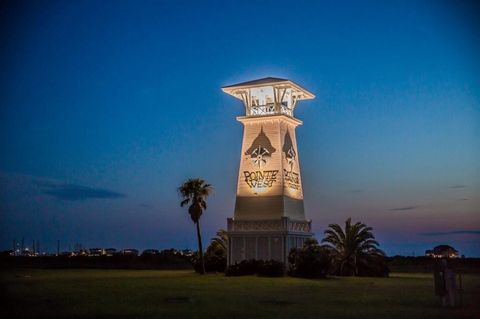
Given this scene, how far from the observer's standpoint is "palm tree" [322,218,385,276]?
59594mm

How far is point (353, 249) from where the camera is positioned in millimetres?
59781

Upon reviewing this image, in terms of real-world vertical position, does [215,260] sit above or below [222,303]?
above

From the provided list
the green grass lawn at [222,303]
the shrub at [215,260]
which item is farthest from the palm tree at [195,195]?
the green grass lawn at [222,303]

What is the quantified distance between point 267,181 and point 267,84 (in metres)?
8.24

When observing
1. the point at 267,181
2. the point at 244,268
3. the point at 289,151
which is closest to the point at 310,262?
the point at 244,268

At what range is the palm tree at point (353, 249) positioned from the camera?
59.6 metres

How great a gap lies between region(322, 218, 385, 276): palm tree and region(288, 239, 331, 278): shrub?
6616 mm

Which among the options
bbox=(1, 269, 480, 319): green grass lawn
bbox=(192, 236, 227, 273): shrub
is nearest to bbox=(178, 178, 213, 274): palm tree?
bbox=(192, 236, 227, 273): shrub

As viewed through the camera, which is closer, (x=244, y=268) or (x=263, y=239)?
(x=244, y=268)

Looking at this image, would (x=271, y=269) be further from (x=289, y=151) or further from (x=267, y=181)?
(x=289, y=151)

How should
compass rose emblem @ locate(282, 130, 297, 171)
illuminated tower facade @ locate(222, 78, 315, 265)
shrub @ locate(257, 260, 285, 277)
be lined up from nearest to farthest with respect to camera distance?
1. shrub @ locate(257, 260, 285, 277)
2. illuminated tower facade @ locate(222, 78, 315, 265)
3. compass rose emblem @ locate(282, 130, 297, 171)

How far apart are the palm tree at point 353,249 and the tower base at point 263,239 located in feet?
14.6

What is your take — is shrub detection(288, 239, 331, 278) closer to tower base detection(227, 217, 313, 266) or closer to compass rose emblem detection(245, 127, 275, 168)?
tower base detection(227, 217, 313, 266)

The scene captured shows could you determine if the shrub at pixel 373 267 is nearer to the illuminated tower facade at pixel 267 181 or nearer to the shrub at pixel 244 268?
the illuminated tower facade at pixel 267 181
